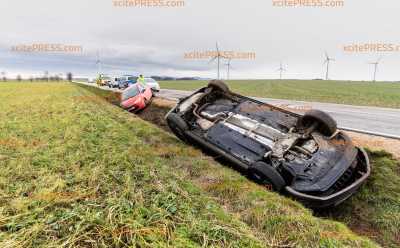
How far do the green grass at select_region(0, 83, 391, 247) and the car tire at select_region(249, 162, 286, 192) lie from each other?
18cm

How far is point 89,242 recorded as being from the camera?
2029 mm

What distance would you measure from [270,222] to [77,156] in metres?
3.14

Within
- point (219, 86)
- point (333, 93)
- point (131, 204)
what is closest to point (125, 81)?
point (333, 93)

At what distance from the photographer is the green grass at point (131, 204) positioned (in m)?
2.17

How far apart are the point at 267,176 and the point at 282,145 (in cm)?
85

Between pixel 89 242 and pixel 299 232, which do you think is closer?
pixel 89 242

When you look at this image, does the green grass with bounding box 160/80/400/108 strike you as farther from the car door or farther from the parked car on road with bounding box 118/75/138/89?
the car door

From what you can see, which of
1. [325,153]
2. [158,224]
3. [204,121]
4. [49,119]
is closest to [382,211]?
[325,153]

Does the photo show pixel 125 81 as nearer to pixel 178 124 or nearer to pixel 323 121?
pixel 178 124

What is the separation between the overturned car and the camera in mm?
4102

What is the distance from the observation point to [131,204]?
265cm

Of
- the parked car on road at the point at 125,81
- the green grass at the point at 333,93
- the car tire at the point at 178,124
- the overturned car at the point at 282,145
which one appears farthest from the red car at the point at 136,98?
the parked car on road at the point at 125,81

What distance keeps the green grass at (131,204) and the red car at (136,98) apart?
7226 mm

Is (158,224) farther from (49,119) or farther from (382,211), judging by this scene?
(49,119)
